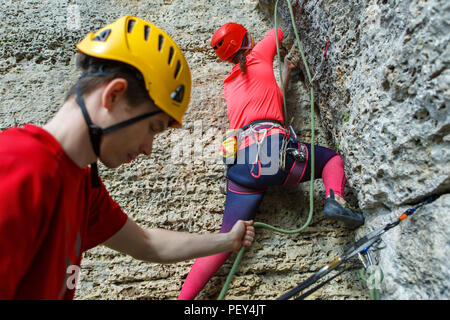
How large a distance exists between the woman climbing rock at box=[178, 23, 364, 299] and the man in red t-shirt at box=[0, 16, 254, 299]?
1.68 ft

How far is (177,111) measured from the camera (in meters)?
0.98

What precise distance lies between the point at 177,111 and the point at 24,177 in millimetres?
476

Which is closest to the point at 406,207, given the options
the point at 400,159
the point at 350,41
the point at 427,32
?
the point at 400,159

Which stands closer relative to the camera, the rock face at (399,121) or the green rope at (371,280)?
the rock face at (399,121)

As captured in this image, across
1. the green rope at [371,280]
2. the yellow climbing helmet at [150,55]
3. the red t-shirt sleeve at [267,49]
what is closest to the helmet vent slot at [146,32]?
the yellow climbing helmet at [150,55]

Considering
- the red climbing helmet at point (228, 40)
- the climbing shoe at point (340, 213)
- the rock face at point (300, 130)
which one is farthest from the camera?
the red climbing helmet at point (228, 40)

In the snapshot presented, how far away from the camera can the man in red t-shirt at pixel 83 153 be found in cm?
67

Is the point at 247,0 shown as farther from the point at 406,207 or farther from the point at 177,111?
the point at 406,207

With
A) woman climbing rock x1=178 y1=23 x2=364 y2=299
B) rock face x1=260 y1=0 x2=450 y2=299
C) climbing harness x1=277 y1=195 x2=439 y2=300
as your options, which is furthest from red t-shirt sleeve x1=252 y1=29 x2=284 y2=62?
climbing harness x1=277 y1=195 x2=439 y2=300

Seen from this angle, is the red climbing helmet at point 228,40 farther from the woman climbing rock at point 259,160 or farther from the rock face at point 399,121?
the rock face at point 399,121

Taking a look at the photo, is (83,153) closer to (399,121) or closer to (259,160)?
(259,160)

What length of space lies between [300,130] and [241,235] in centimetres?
90

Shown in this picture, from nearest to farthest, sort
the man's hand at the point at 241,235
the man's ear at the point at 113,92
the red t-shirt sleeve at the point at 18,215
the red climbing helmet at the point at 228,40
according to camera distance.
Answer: the red t-shirt sleeve at the point at 18,215 → the man's ear at the point at 113,92 → the man's hand at the point at 241,235 → the red climbing helmet at the point at 228,40

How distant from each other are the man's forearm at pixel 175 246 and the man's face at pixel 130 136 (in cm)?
37
